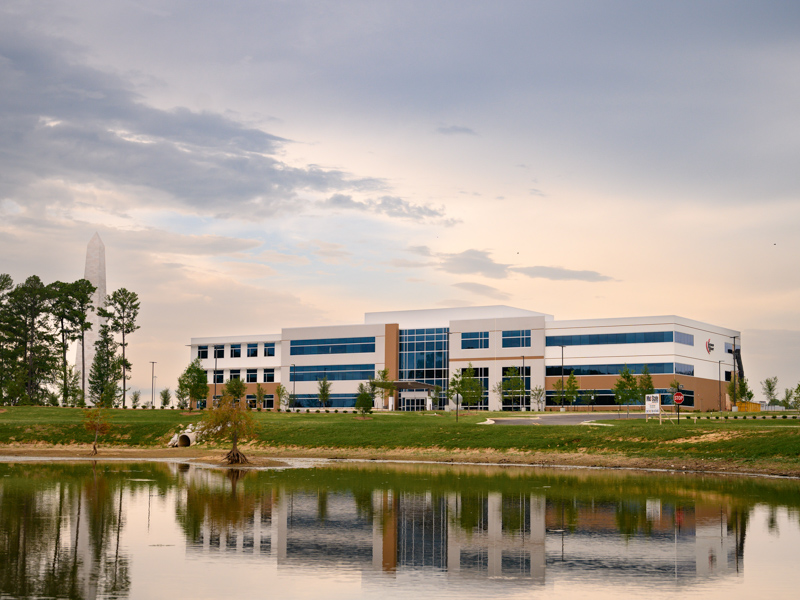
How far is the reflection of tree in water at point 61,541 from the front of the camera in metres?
14.9

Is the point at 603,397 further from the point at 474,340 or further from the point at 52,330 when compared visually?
the point at 52,330

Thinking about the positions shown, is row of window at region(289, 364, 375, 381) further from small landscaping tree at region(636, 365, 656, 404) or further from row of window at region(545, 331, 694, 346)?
small landscaping tree at region(636, 365, 656, 404)

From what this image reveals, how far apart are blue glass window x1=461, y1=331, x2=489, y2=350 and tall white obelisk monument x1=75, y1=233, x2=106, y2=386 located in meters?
53.3

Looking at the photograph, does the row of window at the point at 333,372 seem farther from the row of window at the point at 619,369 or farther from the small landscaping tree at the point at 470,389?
the row of window at the point at 619,369

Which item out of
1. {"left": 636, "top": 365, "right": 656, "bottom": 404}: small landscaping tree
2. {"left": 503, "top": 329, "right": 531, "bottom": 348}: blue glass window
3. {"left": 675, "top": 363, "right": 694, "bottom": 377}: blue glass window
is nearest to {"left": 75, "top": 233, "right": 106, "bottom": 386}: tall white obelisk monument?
{"left": 503, "top": 329, "right": 531, "bottom": 348}: blue glass window

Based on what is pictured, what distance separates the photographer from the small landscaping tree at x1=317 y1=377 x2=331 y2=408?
128125 millimetres

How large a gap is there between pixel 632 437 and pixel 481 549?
35.0m

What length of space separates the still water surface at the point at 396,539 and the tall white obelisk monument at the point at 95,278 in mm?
82998

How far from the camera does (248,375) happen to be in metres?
150

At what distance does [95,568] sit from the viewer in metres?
16.5

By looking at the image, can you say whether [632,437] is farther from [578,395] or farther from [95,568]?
[578,395]

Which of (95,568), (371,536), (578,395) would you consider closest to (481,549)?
(371,536)

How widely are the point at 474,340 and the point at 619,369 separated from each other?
2350cm

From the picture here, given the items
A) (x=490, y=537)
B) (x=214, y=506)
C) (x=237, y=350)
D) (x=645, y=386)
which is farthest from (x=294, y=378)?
(x=490, y=537)
